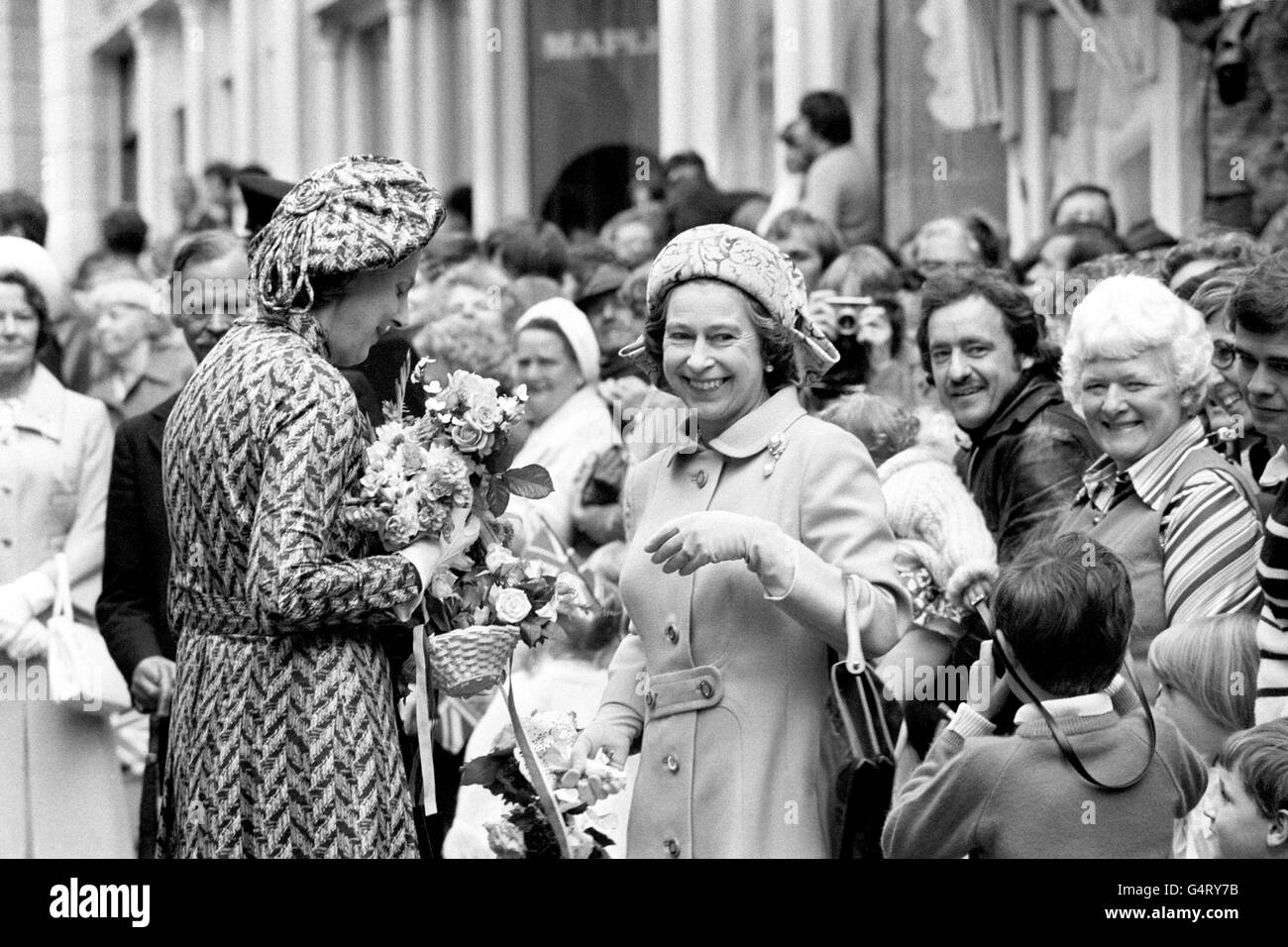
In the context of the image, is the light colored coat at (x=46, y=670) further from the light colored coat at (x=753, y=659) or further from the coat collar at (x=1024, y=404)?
the coat collar at (x=1024, y=404)

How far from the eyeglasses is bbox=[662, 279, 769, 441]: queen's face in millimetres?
1786

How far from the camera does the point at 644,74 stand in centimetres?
2120

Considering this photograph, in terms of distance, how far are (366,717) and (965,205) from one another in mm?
11082

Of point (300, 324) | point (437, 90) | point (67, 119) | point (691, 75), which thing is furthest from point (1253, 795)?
point (67, 119)

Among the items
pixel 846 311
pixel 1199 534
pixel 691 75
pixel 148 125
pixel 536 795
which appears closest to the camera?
pixel 536 795

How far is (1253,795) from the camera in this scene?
14.3 feet

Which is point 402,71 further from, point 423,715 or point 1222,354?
point 423,715

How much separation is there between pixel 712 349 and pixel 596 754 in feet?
2.87

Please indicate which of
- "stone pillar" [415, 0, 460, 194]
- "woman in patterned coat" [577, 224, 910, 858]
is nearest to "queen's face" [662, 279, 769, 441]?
"woman in patterned coat" [577, 224, 910, 858]

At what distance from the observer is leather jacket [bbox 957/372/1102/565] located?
584 centimetres

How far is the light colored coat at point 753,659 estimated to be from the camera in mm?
4570

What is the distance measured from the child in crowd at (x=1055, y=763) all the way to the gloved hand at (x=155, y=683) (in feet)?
7.81

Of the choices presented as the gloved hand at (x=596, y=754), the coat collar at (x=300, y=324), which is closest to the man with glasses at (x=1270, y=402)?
the gloved hand at (x=596, y=754)
